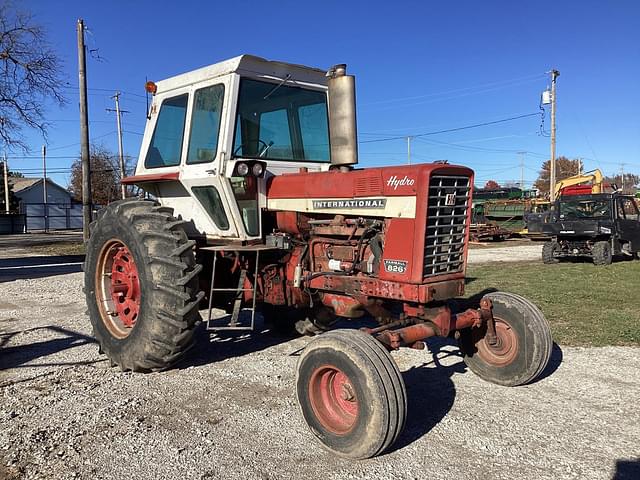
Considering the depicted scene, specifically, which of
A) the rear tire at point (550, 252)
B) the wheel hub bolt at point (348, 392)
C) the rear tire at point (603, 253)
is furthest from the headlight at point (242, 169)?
the rear tire at point (603, 253)

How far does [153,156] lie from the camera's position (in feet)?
19.4

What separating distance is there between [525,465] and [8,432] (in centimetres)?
358

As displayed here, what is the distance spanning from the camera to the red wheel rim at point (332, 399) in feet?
12.2

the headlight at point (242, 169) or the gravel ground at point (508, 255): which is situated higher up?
→ the headlight at point (242, 169)

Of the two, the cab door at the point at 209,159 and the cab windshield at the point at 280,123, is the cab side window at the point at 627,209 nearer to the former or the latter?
the cab windshield at the point at 280,123

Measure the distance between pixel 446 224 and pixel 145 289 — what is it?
2661 mm

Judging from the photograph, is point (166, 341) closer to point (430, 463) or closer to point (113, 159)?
point (430, 463)

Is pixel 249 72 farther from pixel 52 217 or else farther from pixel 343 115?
pixel 52 217

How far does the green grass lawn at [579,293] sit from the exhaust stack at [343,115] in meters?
3.59

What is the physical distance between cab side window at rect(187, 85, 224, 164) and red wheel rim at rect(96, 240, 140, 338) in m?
1.18

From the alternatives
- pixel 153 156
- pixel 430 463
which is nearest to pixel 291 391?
pixel 430 463

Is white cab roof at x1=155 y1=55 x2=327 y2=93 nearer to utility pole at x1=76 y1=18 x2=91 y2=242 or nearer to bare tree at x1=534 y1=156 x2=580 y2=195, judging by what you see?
utility pole at x1=76 y1=18 x2=91 y2=242

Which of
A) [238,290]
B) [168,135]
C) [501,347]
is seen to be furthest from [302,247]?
[501,347]

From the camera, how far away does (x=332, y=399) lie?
12.7 ft
